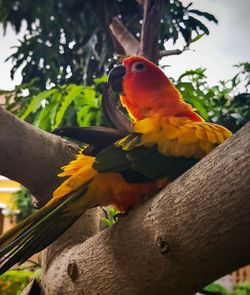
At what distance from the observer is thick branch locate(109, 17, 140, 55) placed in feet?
3.07

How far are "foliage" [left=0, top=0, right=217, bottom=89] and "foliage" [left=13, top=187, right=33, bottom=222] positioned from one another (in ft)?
1.56

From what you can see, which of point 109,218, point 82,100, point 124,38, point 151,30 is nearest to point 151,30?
point 151,30

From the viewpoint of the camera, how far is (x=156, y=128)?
450 millimetres

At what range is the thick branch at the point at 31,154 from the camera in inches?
22.7

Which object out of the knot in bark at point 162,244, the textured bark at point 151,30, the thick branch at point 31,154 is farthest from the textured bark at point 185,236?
the textured bark at point 151,30

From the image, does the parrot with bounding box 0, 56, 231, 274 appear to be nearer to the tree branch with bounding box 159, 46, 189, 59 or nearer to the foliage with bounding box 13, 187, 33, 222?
the tree branch with bounding box 159, 46, 189, 59

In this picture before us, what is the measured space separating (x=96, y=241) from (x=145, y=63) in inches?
10.0

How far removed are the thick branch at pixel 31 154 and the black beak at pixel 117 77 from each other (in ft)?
0.46

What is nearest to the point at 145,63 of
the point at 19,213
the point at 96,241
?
the point at 96,241

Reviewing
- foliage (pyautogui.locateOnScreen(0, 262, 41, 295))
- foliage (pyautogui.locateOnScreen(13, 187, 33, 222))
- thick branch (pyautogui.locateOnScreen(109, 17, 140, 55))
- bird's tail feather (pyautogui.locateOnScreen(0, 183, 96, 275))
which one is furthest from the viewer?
foliage (pyautogui.locateOnScreen(13, 187, 33, 222))

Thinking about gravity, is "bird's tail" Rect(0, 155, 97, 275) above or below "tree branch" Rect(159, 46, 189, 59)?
below

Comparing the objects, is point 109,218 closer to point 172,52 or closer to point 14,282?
point 14,282

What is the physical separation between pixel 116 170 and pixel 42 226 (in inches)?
4.0

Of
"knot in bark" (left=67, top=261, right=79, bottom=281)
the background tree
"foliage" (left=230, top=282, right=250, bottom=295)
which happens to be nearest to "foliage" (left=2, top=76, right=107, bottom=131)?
the background tree
